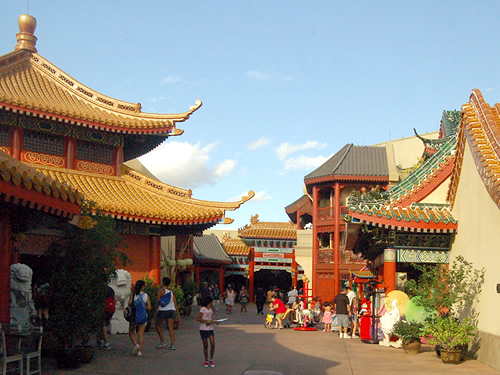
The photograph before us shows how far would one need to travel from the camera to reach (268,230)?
2028 inches

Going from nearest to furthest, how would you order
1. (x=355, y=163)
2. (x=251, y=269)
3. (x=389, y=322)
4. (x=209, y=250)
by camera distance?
(x=389, y=322) → (x=355, y=163) → (x=251, y=269) → (x=209, y=250)

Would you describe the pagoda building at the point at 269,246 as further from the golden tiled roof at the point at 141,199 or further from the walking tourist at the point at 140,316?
the walking tourist at the point at 140,316

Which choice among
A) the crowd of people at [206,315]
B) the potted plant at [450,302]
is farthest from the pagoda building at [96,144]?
the potted plant at [450,302]

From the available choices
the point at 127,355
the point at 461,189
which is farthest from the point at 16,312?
the point at 461,189

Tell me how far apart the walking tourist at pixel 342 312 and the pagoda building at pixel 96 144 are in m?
4.59

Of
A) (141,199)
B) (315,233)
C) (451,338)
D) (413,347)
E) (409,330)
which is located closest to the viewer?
(451,338)

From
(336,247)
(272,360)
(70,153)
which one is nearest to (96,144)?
(70,153)

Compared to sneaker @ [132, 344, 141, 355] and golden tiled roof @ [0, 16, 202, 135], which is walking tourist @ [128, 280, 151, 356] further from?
golden tiled roof @ [0, 16, 202, 135]

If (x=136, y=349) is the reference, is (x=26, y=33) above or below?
above

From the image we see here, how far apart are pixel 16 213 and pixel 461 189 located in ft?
32.3

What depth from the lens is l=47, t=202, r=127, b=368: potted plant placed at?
35.2 feet

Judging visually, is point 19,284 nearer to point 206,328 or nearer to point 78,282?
point 78,282

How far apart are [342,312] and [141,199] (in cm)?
746

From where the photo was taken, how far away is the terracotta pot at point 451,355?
12.4 m
